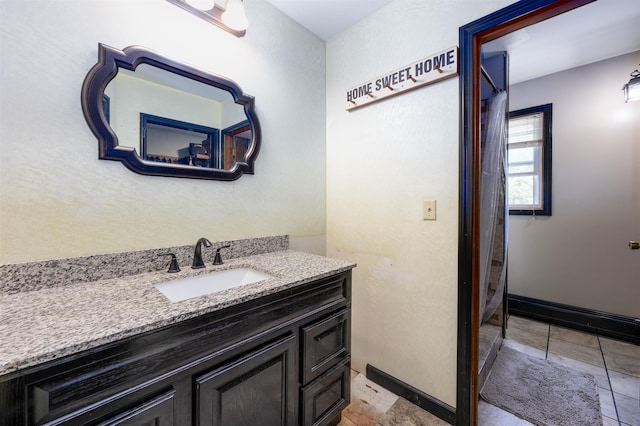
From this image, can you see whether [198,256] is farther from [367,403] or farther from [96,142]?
[367,403]

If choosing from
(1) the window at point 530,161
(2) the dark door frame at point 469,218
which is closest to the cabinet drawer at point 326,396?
(2) the dark door frame at point 469,218

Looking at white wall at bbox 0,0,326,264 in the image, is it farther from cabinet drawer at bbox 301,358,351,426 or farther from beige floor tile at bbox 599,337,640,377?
beige floor tile at bbox 599,337,640,377

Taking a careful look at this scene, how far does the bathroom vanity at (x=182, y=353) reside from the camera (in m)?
0.61

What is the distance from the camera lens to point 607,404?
1.55 m

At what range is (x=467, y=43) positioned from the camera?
1.35 m

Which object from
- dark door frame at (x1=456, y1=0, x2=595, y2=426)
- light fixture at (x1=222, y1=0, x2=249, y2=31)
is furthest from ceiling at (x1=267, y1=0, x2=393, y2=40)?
dark door frame at (x1=456, y1=0, x2=595, y2=426)

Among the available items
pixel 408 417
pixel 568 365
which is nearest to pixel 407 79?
pixel 408 417

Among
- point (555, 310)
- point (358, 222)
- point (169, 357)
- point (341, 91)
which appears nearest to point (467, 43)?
point (341, 91)

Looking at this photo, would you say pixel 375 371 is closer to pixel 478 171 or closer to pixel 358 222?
pixel 358 222

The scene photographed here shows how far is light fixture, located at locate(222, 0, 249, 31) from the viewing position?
139 cm

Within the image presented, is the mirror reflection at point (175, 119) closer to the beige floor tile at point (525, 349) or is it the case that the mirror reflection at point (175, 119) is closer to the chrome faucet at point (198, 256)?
the chrome faucet at point (198, 256)

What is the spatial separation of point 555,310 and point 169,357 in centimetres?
338

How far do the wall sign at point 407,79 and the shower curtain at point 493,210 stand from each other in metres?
0.85

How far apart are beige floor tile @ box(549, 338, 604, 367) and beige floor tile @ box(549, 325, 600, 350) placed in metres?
0.07
